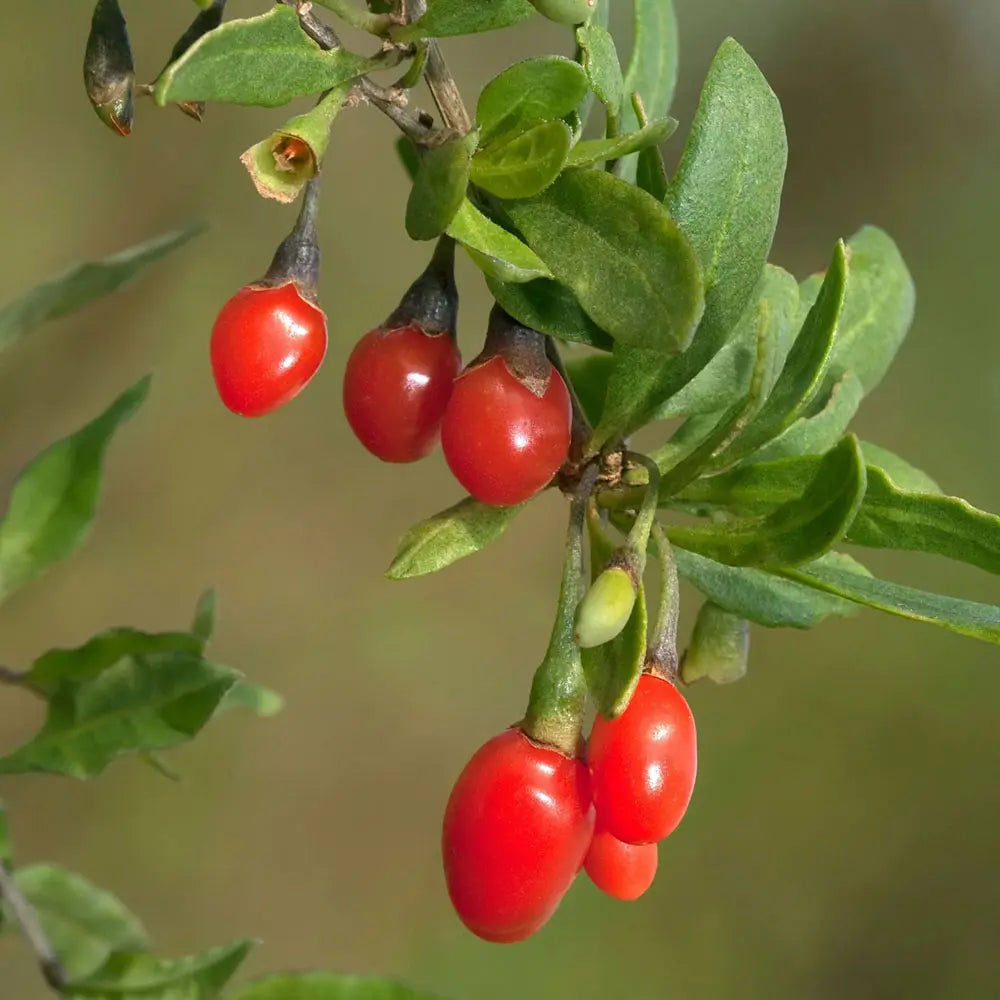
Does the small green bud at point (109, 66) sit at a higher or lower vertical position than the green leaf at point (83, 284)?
higher

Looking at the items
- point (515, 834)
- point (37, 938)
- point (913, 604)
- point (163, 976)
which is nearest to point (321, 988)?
point (163, 976)

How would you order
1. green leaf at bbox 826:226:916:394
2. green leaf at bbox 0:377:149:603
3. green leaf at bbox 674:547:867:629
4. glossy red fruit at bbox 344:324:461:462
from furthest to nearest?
green leaf at bbox 0:377:149:603
green leaf at bbox 826:226:916:394
green leaf at bbox 674:547:867:629
glossy red fruit at bbox 344:324:461:462

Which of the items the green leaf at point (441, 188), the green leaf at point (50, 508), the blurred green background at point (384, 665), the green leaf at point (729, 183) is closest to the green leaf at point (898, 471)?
the green leaf at point (729, 183)

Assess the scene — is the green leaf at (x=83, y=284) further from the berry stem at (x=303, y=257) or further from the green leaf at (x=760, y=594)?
the green leaf at (x=760, y=594)

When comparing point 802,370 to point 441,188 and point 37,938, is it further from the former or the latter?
point 37,938

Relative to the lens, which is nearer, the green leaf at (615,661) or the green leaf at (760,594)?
the green leaf at (615,661)

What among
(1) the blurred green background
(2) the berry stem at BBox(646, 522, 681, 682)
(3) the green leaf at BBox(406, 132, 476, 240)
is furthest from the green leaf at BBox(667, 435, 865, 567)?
(1) the blurred green background

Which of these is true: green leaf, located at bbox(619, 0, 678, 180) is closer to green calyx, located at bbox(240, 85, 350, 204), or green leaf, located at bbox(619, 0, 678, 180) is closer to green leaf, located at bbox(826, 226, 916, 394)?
green leaf, located at bbox(826, 226, 916, 394)
